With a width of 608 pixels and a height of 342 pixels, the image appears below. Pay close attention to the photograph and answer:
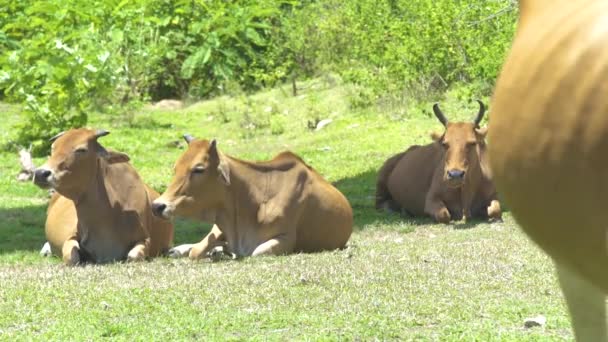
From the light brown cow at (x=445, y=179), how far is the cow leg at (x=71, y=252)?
391 cm

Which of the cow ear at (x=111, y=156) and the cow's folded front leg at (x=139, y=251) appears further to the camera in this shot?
the cow ear at (x=111, y=156)

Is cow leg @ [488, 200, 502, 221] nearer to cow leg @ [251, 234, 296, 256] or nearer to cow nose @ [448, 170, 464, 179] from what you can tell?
→ cow nose @ [448, 170, 464, 179]

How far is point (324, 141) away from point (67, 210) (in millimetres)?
9543

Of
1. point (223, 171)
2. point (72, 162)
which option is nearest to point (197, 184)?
point (223, 171)

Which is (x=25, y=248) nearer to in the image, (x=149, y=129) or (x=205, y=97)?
(x=149, y=129)

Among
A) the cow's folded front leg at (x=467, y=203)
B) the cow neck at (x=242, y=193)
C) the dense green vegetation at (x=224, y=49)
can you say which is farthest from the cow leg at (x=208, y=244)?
the dense green vegetation at (x=224, y=49)

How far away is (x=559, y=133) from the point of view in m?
1.40

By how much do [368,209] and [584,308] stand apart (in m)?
12.6

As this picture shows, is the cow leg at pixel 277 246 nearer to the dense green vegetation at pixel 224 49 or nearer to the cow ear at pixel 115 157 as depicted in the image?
the cow ear at pixel 115 157

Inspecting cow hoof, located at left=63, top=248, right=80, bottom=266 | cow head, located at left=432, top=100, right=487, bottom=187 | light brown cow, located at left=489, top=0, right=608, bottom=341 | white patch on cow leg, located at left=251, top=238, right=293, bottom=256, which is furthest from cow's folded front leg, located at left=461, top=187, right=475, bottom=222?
light brown cow, located at left=489, top=0, right=608, bottom=341

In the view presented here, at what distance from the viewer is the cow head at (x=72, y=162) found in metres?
10.0

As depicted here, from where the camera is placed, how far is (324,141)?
20125mm

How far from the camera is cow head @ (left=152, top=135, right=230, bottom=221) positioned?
10.0 meters

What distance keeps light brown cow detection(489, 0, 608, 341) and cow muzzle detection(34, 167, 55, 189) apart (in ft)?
28.1
